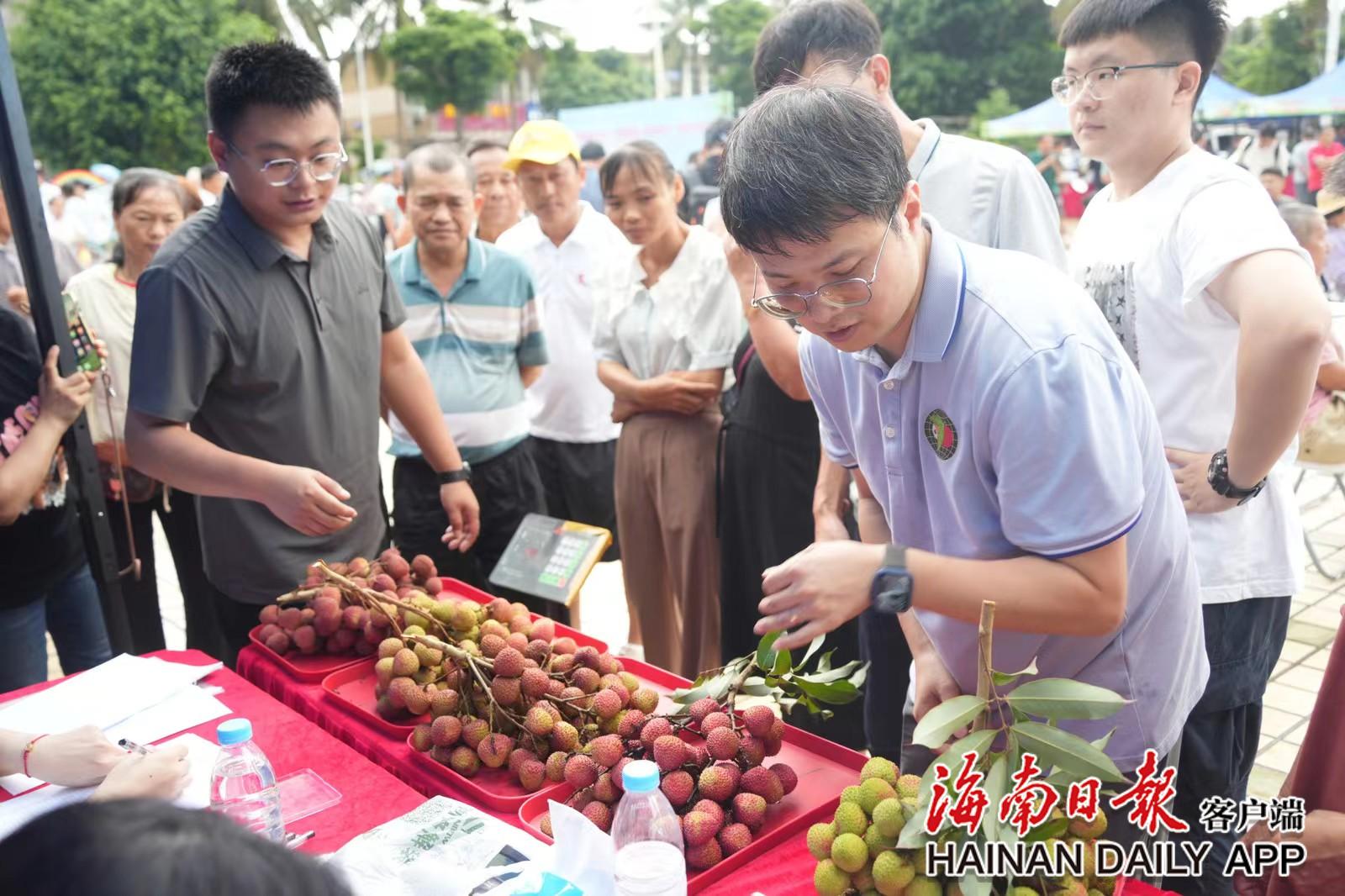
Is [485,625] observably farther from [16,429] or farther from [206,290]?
[16,429]

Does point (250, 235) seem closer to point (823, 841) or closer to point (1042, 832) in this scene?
point (823, 841)

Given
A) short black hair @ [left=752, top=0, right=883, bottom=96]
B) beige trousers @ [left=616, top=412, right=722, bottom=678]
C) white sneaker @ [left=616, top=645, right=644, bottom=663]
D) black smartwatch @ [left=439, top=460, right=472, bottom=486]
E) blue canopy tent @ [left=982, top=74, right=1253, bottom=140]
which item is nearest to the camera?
short black hair @ [left=752, top=0, right=883, bottom=96]

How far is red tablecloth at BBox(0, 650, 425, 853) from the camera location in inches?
57.2

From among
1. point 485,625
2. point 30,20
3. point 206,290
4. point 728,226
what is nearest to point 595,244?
point 206,290

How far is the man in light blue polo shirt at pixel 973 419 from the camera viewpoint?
115cm

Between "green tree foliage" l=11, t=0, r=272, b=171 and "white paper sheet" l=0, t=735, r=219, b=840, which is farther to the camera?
"green tree foliage" l=11, t=0, r=272, b=171

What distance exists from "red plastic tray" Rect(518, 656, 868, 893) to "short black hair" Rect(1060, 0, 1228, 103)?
1366 mm

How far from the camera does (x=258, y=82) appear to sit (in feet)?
6.99

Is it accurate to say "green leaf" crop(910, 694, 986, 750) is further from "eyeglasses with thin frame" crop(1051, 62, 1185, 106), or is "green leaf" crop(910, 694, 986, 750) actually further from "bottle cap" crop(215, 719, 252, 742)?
"eyeglasses with thin frame" crop(1051, 62, 1185, 106)

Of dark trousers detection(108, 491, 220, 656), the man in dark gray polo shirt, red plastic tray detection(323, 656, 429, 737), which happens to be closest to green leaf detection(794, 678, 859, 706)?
red plastic tray detection(323, 656, 429, 737)

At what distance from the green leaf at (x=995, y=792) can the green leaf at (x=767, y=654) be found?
455 mm

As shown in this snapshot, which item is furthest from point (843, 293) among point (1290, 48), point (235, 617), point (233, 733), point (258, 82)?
point (1290, 48)

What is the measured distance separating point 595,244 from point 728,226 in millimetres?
2744

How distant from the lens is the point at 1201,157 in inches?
72.9
